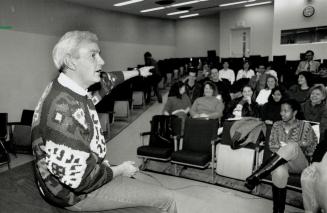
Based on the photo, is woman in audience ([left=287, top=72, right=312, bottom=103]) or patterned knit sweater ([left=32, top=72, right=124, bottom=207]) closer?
patterned knit sweater ([left=32, top=72, right=124, bottom=207])

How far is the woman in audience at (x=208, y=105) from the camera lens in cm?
482

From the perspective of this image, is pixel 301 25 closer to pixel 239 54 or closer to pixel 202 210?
pixel 239 54

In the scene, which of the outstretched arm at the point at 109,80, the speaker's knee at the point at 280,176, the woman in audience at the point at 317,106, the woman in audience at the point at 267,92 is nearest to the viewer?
the outstretched arm at the point at 109,80

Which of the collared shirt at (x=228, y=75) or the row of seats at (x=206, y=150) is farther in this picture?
the collared shirt at (x=228, y=75)

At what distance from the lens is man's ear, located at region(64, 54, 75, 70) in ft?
4.15

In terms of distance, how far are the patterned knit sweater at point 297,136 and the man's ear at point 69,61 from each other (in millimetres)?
2711

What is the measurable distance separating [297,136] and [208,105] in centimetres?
194

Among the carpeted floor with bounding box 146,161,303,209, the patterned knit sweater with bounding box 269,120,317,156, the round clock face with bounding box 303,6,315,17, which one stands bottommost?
the carpeted floor with bounding box 146,161,303,209

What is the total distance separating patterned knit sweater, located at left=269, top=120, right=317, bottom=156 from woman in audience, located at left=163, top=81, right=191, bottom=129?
86.9 inches

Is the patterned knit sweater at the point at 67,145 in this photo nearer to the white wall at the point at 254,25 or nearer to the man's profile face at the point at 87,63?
the man's profile face at the point at 87,63

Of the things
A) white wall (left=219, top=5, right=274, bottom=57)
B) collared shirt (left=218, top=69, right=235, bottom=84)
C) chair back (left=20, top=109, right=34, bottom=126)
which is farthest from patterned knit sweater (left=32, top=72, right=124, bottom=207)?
white wall (left=219, top=5, right=274, bottom=57)

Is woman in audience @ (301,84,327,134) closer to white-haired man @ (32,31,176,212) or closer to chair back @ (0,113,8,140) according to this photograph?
white-haired man @ (32,31,176,212)

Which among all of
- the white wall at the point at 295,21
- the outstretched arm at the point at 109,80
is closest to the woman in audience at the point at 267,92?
the outstretched arm at the point at 109,80

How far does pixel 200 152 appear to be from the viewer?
3.93 m
